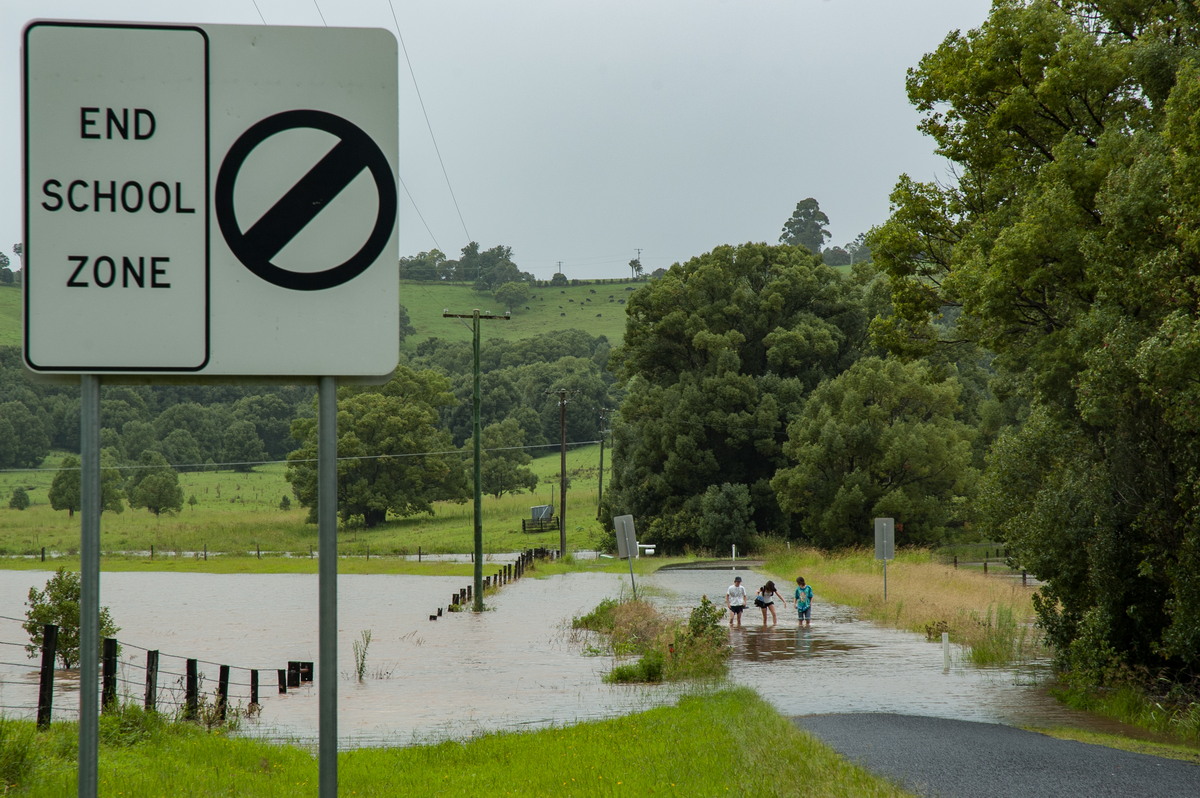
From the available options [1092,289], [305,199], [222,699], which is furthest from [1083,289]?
[305,199]

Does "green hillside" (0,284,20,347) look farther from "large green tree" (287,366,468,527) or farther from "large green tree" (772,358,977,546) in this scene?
"large green tree" (772,358,977,546)

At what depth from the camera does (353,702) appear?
17.5m

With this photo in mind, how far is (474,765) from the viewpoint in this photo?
10258 mm

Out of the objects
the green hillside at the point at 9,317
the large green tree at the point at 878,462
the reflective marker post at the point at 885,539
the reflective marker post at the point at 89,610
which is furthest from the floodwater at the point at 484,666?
the green hillside at the point at 9,317

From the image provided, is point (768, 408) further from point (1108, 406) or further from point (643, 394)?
point (1108, 406)

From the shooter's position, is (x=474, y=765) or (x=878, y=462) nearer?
(x=474, y=765)

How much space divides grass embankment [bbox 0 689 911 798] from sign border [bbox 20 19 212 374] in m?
5.53

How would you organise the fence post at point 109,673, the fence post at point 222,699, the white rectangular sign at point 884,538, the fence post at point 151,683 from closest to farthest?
the fence post at point 109,673, the fence post at point 151,683, the fence post at point 222,699, the white rectangular sign at point 884,538

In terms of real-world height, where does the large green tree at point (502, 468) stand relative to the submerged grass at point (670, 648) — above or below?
above

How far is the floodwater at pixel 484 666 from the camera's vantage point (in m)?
15.9

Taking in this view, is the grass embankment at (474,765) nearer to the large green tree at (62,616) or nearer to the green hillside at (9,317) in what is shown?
the large green tree at (62,616)

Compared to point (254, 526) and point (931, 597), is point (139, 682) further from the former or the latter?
point (254, 526)

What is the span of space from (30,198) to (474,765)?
8.21m

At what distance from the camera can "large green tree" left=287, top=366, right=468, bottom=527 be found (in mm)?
88438
